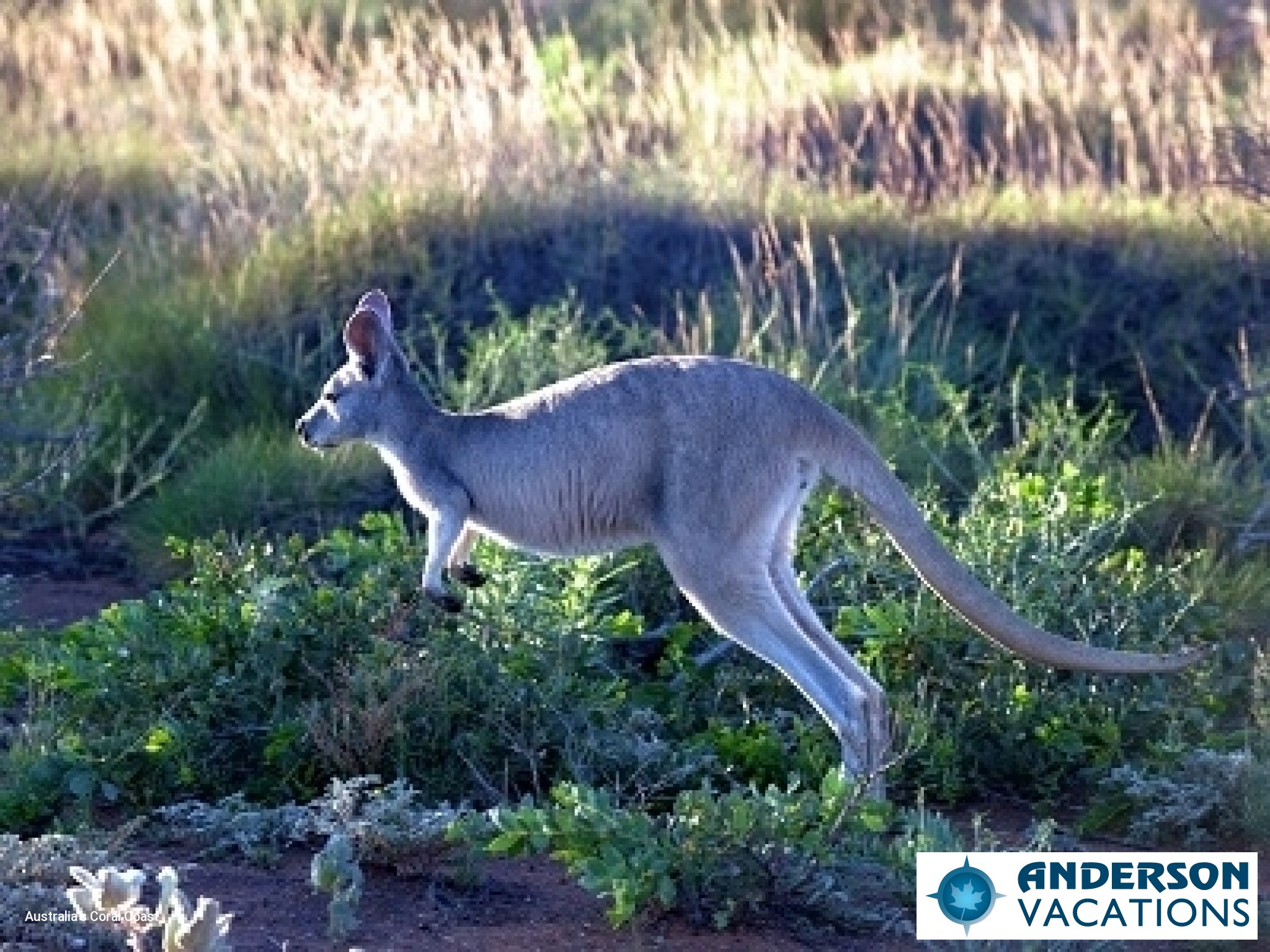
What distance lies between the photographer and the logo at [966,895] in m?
5.49

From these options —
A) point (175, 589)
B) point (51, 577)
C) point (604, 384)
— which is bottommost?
point (51, 577)

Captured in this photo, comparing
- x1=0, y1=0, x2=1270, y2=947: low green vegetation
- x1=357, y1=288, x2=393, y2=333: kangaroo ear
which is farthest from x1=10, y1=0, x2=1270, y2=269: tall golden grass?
x1=357, y1=288, x2=393, y2=333: kangaroo ear

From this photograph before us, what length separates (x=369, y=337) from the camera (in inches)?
277

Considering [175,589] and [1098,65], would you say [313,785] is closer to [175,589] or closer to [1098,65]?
[175,589]

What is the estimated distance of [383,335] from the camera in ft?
23.2

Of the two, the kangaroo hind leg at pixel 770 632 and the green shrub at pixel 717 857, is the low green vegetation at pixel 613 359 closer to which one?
the green shrub at pixel 717 857

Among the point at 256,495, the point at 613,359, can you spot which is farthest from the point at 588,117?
the point at 256,495

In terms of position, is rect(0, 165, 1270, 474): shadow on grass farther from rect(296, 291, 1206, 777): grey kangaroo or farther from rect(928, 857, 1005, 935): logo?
rect(928, 857, 1005, 935): logo

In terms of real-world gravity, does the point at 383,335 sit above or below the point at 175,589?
above

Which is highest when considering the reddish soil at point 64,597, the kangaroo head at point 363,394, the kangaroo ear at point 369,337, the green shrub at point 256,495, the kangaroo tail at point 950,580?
the kangaroo ear at point 369,337

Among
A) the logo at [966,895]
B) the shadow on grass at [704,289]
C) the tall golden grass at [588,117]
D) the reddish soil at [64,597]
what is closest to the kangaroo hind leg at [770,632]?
the logo at [966,895]

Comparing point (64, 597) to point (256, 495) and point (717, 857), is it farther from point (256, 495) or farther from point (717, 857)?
point (717, 857)

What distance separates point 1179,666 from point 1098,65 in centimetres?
746

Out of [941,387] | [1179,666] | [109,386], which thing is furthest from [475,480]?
[109,386]
